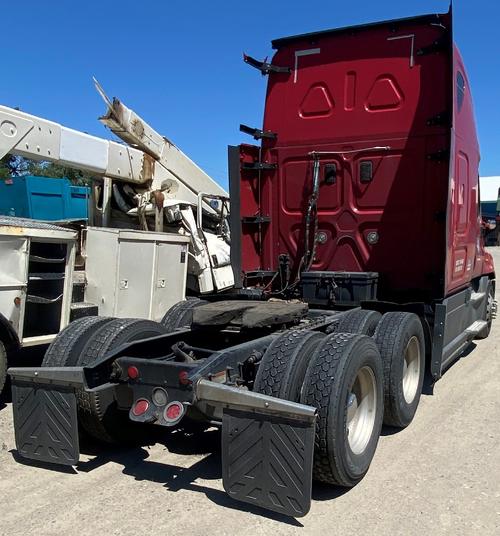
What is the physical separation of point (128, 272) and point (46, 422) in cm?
312

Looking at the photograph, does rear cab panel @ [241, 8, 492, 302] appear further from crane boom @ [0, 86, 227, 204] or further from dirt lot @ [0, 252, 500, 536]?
crane boom @ [0, 86, 227, 204]

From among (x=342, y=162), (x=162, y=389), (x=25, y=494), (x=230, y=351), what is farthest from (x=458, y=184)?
(x=25, y=494)

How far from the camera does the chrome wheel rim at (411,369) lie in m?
5.51

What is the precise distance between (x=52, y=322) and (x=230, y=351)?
3061mm

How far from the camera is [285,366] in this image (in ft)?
12.6

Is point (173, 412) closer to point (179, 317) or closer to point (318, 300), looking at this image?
point (179, 317)

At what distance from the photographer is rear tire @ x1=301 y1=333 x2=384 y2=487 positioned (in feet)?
11.9

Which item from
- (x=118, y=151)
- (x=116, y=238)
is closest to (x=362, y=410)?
(x=116, y=238)

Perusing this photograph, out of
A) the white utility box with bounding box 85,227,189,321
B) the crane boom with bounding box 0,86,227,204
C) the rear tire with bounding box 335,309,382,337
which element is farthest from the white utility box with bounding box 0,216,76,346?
the rear tire with bounding box 335,309,382,337

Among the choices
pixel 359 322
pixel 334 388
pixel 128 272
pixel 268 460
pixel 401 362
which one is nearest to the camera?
pixel 268 460

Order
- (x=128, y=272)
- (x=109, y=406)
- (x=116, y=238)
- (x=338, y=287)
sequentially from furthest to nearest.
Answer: (x=128, y=272), (x=116, y=238), (x=338, y=287), (x=109, y=406)

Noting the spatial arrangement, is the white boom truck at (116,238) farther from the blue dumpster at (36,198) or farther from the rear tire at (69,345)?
the rear tire at (69,345)

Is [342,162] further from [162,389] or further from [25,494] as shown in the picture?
[25,494]

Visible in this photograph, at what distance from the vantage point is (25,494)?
3.78 m
